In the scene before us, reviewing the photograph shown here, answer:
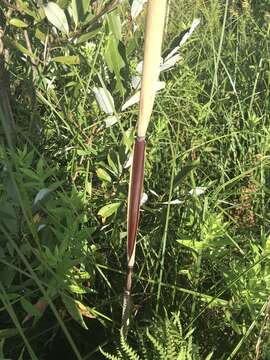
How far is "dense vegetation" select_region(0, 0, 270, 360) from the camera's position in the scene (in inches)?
35.8

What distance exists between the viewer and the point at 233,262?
1012mm

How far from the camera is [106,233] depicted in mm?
1172

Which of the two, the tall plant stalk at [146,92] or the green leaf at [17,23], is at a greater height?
the green leaf at [17,23]

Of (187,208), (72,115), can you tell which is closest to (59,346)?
(187,208)

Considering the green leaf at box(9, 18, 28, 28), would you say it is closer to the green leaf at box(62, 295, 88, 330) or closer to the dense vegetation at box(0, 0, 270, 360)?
the dense vegetation at box(0, 0, 270, 360)

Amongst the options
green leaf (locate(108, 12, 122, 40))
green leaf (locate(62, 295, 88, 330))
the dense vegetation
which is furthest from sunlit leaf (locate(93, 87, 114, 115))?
green leaf (locate(62, 295, 88, 330))

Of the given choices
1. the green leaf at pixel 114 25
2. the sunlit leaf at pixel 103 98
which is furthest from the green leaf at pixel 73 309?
the green leaf at pixel 114 25

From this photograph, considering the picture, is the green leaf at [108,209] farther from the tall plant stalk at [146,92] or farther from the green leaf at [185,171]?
the tall plant stalk at [146,92]

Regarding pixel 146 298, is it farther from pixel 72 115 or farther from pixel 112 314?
pixel 72 115

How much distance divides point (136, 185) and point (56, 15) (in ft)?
1.72

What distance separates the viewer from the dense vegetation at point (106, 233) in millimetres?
909

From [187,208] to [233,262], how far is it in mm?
181

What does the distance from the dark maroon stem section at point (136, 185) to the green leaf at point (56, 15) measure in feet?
1.65

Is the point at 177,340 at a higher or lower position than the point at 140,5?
lower
